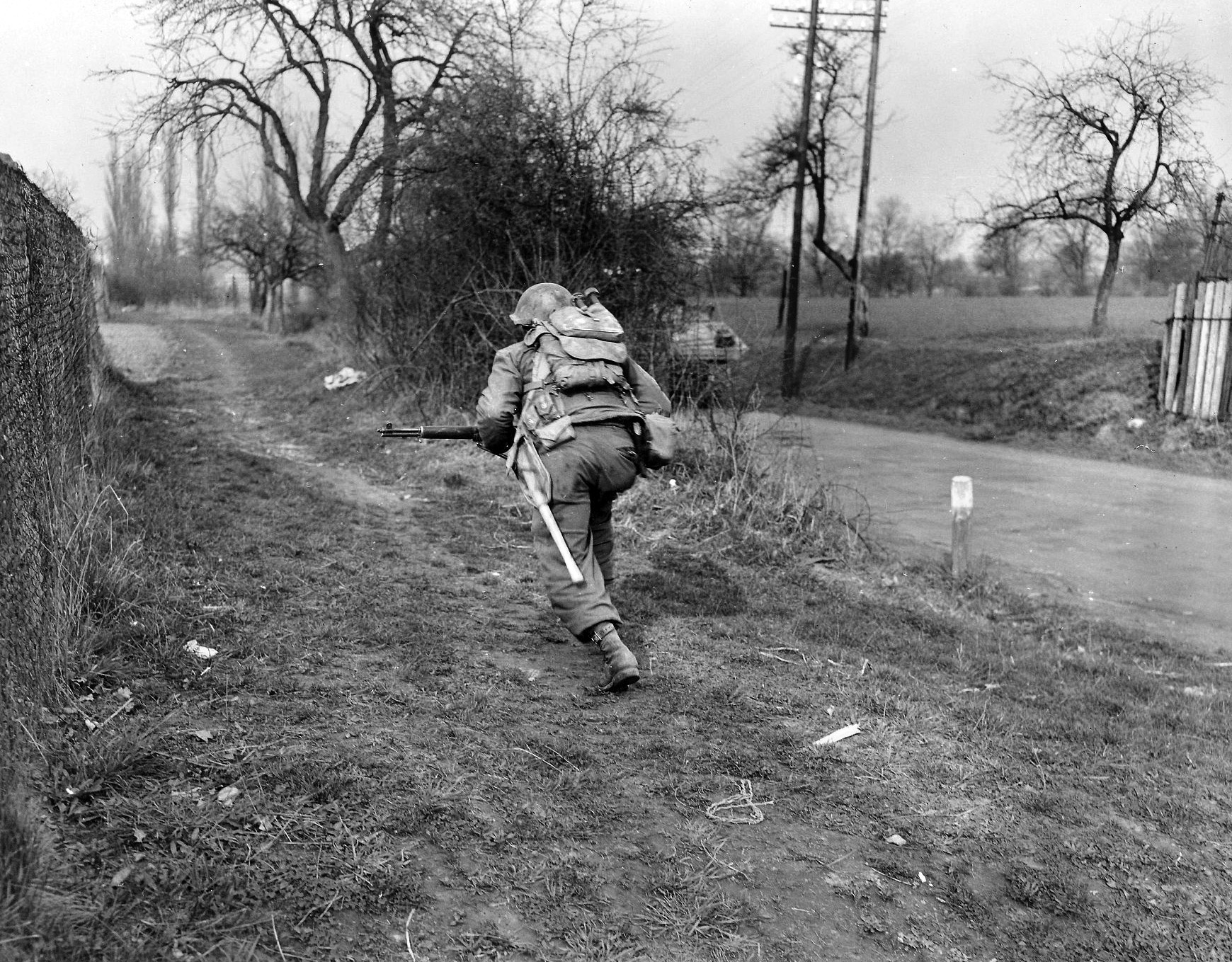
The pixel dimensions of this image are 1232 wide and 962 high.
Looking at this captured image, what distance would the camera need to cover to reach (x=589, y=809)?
366 cm

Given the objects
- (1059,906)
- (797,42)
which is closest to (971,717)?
(1059,906)

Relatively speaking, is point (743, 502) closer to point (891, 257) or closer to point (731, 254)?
point (731, 254)

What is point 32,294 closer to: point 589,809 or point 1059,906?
point 589,809

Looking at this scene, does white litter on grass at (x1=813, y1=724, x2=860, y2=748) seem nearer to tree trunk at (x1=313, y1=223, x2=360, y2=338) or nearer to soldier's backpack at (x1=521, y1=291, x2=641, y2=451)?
soldier's backpack at (x1=521, y1=291, x2=641, y2=451)

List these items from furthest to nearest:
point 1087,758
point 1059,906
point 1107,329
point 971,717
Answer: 1. point 1107,329
2. point 971,717
3. point 1087,758
4. point 1059,906

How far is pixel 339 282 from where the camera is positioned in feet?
65.2

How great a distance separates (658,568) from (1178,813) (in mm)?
4033

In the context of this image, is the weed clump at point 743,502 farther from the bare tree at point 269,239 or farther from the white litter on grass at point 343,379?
the bare tree at point 269,239

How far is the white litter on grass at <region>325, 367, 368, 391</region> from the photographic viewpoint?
1669 centimetres

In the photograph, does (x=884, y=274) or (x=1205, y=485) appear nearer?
(x=1205, y=485)

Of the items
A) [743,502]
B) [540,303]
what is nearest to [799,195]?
[743,502]

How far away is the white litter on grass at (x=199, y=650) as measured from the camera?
4473mm

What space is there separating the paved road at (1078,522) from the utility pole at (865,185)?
28.7ft

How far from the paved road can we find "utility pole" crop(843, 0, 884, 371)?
344 inches
